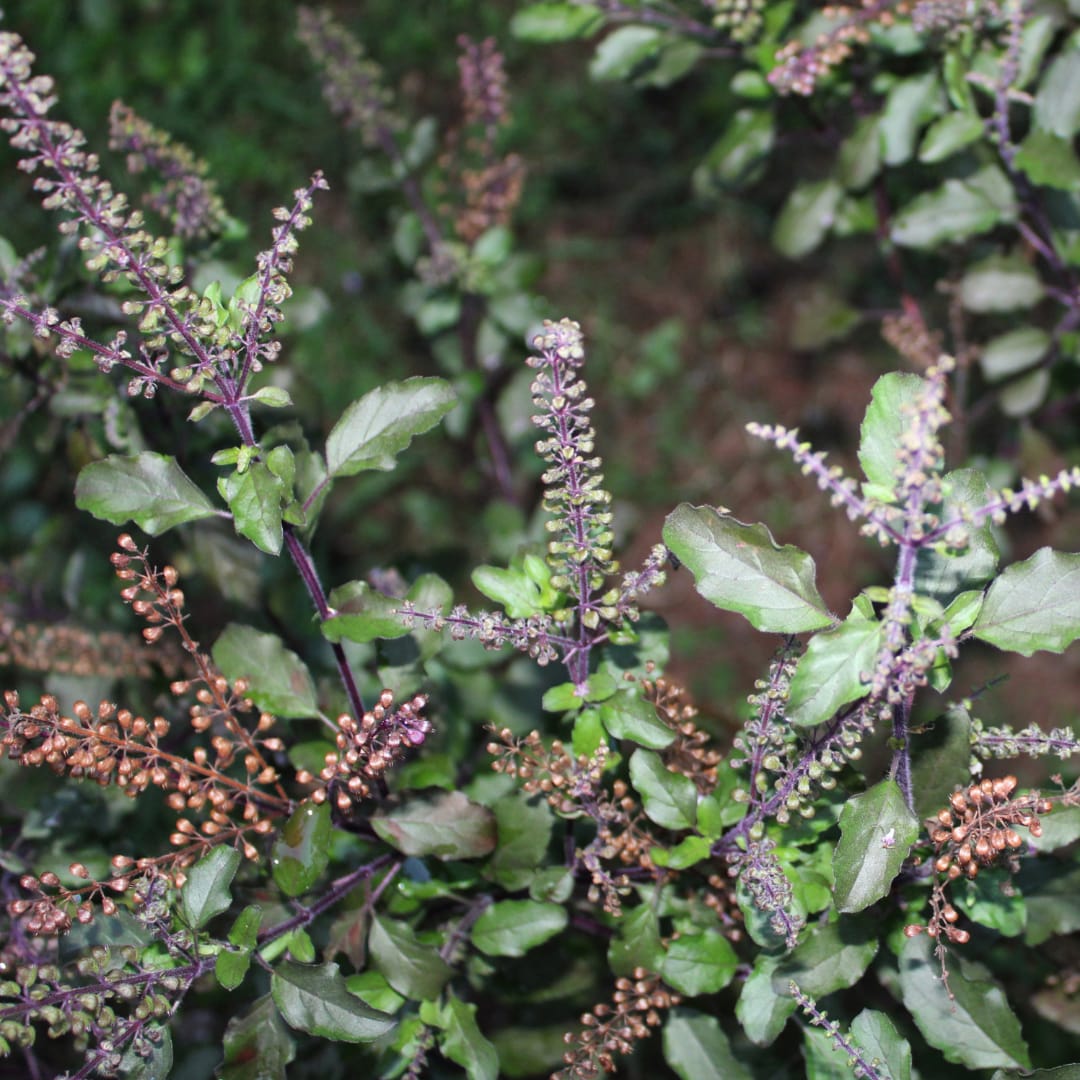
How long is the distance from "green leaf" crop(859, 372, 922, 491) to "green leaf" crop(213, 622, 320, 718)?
1.04 m

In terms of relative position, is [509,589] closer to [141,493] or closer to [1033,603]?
[141,493]

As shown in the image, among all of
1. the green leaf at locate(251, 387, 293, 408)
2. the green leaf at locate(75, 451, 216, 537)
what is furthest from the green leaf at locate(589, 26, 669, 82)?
the green leaf at locate(75, 451, 216, 537)

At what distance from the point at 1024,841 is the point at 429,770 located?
1010mm

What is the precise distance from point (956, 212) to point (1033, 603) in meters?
1.31

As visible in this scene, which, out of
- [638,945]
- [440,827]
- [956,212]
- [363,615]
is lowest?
[638,945]

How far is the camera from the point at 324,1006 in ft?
5.16

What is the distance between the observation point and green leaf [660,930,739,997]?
1.75 meters

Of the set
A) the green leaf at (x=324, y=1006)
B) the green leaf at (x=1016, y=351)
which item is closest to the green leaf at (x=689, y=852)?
the green leaf at (x=324, y=1006)

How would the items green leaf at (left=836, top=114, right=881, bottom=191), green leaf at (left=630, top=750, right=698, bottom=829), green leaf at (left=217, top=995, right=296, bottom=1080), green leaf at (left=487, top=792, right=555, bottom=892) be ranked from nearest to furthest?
1. green leaf at (left=217, top=995, right=296, bottom=1080)
2. green leaf at (left=630, top=750, right=698, bottom=829)
3. green leaf at (left=487, top=792, right=555, bottom=892)
4. green leaf at (left=836, top=114, right=881, bottom=191)

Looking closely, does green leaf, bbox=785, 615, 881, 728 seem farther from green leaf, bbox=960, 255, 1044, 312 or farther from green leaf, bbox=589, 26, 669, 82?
green leaf, bbox=589, 26, 669, 82

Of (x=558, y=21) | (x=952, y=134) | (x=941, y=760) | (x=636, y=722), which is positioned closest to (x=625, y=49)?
(x=558, y=21)

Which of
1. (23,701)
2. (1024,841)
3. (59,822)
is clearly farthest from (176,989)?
(23,701)

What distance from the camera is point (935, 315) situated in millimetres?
3789

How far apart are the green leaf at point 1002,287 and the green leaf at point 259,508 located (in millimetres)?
1890
